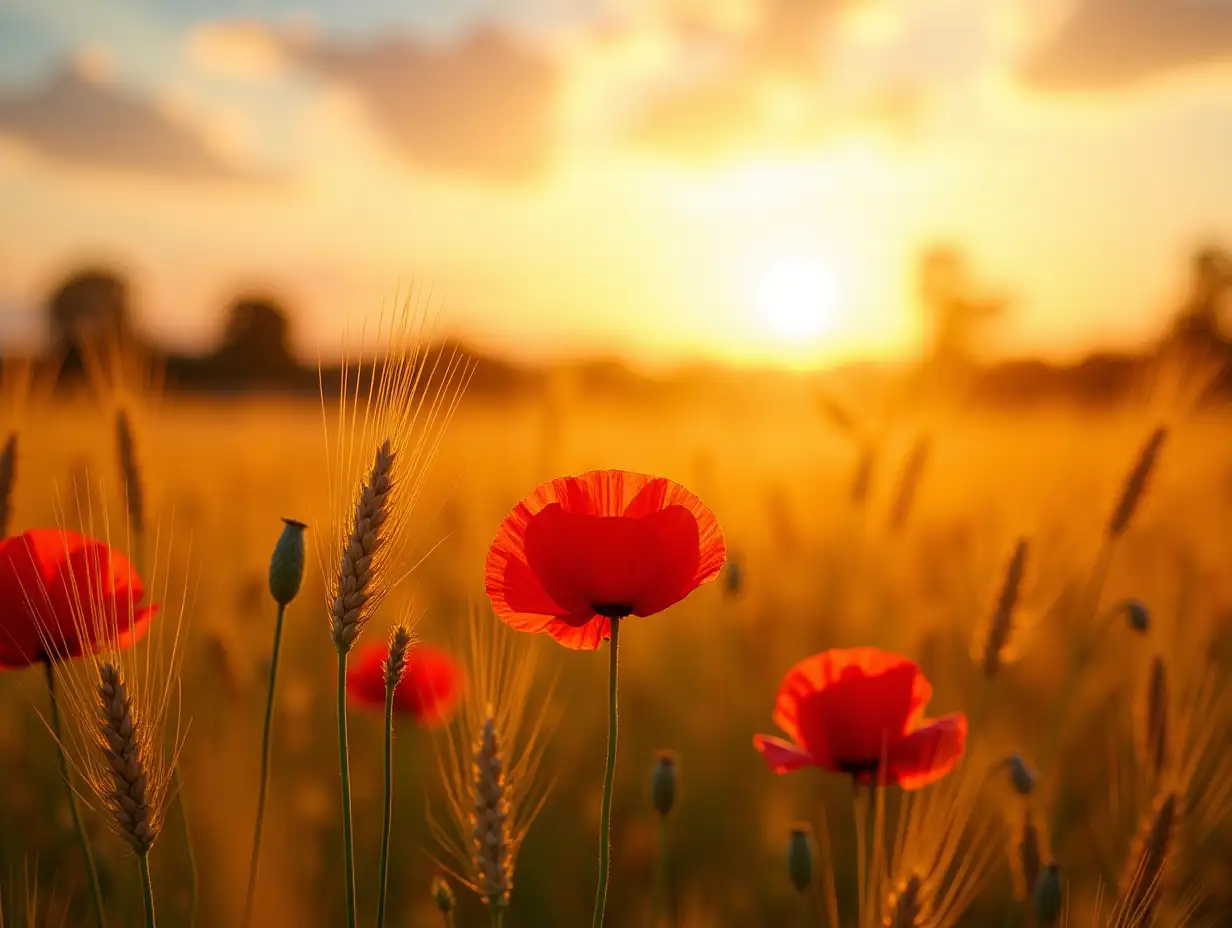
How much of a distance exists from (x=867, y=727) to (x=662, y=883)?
0.49 metres

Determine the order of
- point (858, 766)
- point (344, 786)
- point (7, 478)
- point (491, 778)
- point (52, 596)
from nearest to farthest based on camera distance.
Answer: point (344, 786), point (491, 778), point (52, 596), point (858, 766), point (7, 478)

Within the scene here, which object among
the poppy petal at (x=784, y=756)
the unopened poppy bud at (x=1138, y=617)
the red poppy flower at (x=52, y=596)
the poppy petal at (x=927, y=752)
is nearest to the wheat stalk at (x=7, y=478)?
the red poppy flower at (x=52, y=596)

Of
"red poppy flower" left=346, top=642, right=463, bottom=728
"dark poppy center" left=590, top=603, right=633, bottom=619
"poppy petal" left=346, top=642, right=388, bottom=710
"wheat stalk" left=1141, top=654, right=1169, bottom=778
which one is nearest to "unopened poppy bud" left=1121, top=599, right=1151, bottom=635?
"wheat stalk" left=1141, top=654, right=1169, bottom=778

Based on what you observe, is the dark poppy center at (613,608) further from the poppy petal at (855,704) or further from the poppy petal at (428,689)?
the poppy petal at (428,689)

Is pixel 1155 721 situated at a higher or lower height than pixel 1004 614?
lower

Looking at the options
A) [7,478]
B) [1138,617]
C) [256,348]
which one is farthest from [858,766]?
[256,348]

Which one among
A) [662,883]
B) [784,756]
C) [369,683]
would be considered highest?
[784,756]

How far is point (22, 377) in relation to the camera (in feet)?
5.32

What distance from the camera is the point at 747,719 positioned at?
2.61 metres

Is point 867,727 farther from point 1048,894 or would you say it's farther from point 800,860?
point 1048,894

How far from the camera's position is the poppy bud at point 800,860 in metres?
1.06

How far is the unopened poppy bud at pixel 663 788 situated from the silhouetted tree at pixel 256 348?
24.8 metres

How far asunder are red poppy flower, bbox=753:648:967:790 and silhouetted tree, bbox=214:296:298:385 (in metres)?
24.9

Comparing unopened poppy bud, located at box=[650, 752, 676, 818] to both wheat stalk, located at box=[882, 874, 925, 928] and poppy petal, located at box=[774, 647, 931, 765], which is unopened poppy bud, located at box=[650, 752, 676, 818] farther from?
wheat stalk, located at box=[882, 874, 925, 928]
